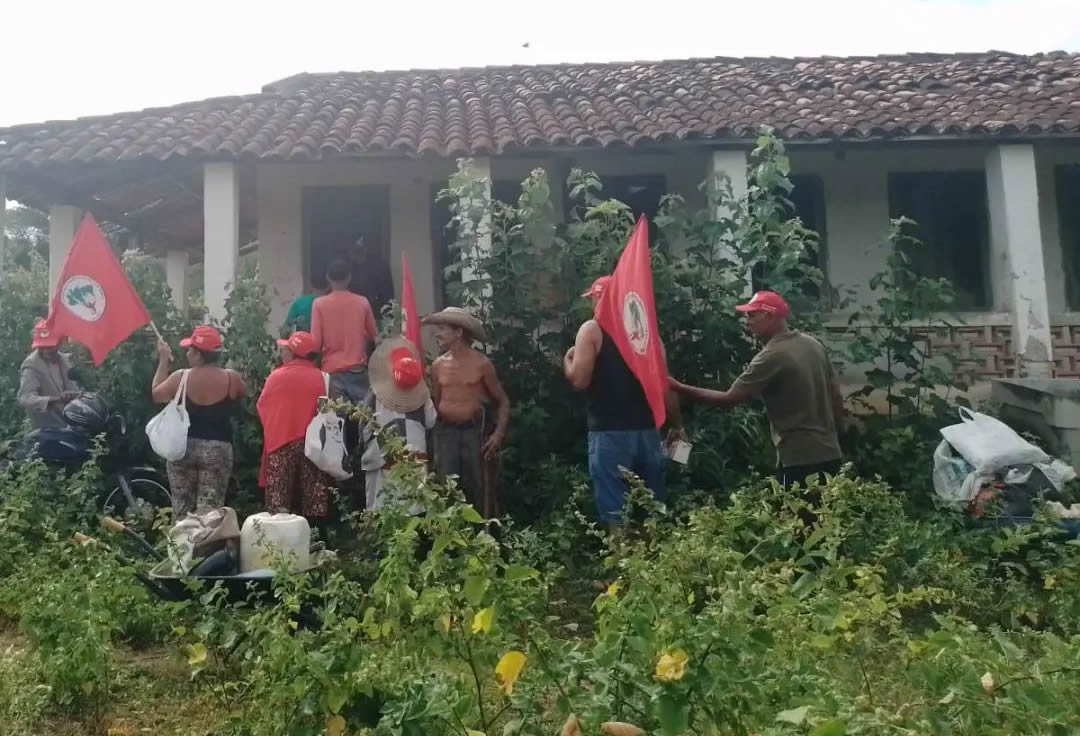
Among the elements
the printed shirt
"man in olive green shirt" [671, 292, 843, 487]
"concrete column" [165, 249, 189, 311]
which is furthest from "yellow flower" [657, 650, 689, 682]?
"concrete column" [165, 249, 189, 311]

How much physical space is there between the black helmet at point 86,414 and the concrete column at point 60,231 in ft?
11.7

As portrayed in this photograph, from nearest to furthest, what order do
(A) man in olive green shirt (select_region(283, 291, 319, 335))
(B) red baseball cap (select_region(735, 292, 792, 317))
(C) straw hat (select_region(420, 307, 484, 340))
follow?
(B) red baseball cap (select_region(735, 292, 792, 317)) < (C) straw hat (select_region(420, 307, 484, 340)) < (A) man in olive green shirt (select_region(283, 291, 319, 335))

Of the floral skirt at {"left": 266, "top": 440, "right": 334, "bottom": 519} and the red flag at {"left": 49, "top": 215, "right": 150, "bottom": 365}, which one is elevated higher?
the red flag at {"left": 49, "top": 215, "right": 150, "bottom": 365}

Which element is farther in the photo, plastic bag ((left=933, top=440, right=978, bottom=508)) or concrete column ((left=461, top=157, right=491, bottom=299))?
concrete column ((left=461, top=157, right=491, bottom=299))

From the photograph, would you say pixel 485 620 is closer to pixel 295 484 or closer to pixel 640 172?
pixel 295 484

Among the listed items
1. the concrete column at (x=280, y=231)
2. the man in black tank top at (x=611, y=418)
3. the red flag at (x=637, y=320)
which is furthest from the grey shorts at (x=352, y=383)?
the concrete column at (x=280, y=231)

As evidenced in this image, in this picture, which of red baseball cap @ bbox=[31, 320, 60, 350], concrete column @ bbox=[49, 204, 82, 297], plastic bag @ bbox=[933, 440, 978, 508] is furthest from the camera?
concrete column @ bbox=[49, 204, 82, 297]

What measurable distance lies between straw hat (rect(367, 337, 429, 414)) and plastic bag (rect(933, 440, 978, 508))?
363cm

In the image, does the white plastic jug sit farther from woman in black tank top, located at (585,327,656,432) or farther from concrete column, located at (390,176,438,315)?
concrete column, located at (390,176,438,315)

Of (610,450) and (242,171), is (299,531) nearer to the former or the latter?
(610,450)

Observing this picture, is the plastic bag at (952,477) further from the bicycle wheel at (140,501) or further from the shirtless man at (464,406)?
the bicycle wheel at (140,501)

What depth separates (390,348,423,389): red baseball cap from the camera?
18.2 ft

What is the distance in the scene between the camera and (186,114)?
10078 millimetres

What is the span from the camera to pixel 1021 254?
28.7 feet
